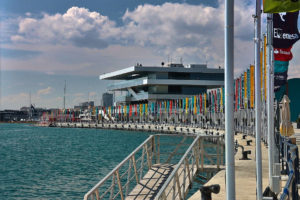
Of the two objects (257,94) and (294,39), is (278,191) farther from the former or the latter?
(294,39)

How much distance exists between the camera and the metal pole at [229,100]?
6926 mm

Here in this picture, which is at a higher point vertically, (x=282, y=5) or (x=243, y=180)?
(x=282, y=5)

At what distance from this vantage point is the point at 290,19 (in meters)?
15.6

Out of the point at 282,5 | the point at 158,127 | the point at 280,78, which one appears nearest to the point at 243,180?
the point at 280,78

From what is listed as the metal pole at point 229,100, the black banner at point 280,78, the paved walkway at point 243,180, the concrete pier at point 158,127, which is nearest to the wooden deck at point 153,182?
the paved walkway at point 243,180

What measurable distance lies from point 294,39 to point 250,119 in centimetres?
3731

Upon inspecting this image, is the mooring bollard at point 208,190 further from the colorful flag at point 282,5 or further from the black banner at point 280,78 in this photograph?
the black banner at point 280,78

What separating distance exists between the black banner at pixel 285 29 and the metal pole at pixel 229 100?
8846 mm

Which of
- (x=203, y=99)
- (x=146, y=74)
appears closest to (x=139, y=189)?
(x=203, y=99)

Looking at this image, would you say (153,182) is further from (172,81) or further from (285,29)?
(172,81)

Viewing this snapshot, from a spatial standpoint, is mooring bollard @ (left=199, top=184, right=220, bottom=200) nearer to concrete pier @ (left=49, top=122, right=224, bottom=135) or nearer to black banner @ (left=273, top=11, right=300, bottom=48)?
black banner @ (left=273, top=11, right=300, bottom=48)

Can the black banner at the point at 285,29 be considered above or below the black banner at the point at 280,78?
above

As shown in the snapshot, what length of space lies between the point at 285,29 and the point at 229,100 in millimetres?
9631

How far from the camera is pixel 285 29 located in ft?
50.8
